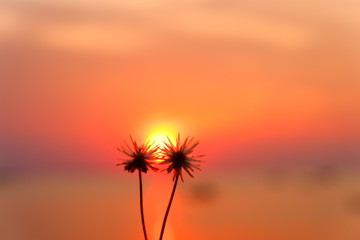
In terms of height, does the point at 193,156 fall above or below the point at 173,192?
above

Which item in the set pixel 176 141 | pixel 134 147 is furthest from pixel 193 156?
pixel 134 147

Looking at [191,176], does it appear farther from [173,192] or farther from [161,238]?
[161,238]

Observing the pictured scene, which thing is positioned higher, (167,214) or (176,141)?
(176,141)

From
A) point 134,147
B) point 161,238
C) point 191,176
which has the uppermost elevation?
point 134,147

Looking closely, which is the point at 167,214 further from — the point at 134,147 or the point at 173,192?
the point at 134,147

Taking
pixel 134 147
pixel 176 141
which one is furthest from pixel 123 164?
pixel 176 141

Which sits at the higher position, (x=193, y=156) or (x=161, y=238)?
(x=193, y=156)

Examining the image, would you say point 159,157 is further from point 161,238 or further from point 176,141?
point 161,238
